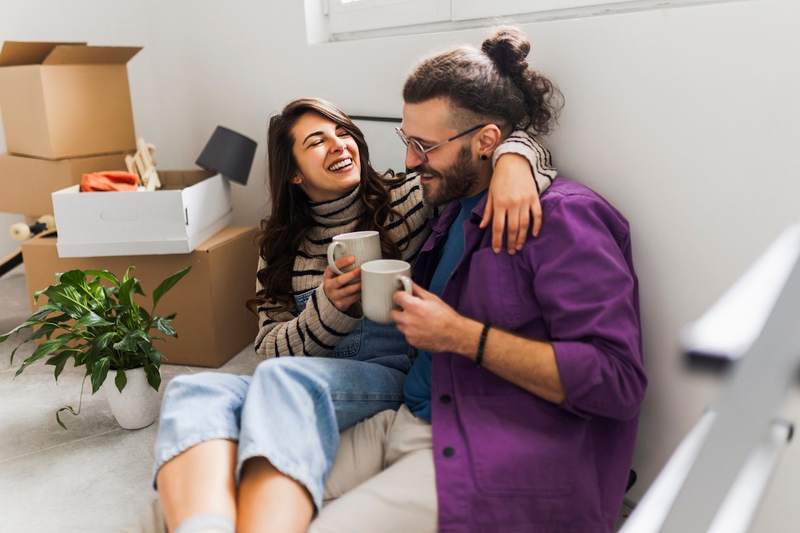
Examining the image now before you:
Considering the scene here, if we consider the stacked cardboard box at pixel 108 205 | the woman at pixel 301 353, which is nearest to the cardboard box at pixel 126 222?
the stacked cardboard box at pixel 108 205

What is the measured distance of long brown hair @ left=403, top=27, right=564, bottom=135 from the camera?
126 centimetres

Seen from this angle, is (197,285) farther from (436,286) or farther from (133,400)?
(436,286)

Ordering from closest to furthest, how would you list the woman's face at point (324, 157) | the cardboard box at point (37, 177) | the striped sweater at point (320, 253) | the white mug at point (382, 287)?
the white mug at point (382, 287)
the striped sweater at point (320, 253)
the woman's face at point (324, 157)
the cardboard box at point (37, 177)

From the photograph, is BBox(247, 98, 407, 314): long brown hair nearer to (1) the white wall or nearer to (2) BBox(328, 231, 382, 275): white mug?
(2) BBox(328, 231, 382, 275): white mug

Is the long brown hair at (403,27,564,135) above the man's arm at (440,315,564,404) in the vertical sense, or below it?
above

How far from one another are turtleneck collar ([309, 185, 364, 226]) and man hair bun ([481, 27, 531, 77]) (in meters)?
0.44

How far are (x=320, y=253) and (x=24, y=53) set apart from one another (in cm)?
145

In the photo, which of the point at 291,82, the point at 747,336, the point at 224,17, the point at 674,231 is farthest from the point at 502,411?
the point at 224,17

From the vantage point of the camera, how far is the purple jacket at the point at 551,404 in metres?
1.02

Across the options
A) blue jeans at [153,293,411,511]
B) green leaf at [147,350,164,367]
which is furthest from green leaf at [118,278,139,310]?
blue jeans at [153,293,411,511]

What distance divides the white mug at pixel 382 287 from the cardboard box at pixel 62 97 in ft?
5.26

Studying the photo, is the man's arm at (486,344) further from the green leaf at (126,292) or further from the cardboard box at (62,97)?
the cardboard box at (62,97)

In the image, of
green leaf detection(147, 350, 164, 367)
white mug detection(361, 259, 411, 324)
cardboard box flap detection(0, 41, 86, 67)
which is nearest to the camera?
white mug detection(361, 259, 411, 324)

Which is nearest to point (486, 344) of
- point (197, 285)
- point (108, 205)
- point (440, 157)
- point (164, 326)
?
point (440, 157)
